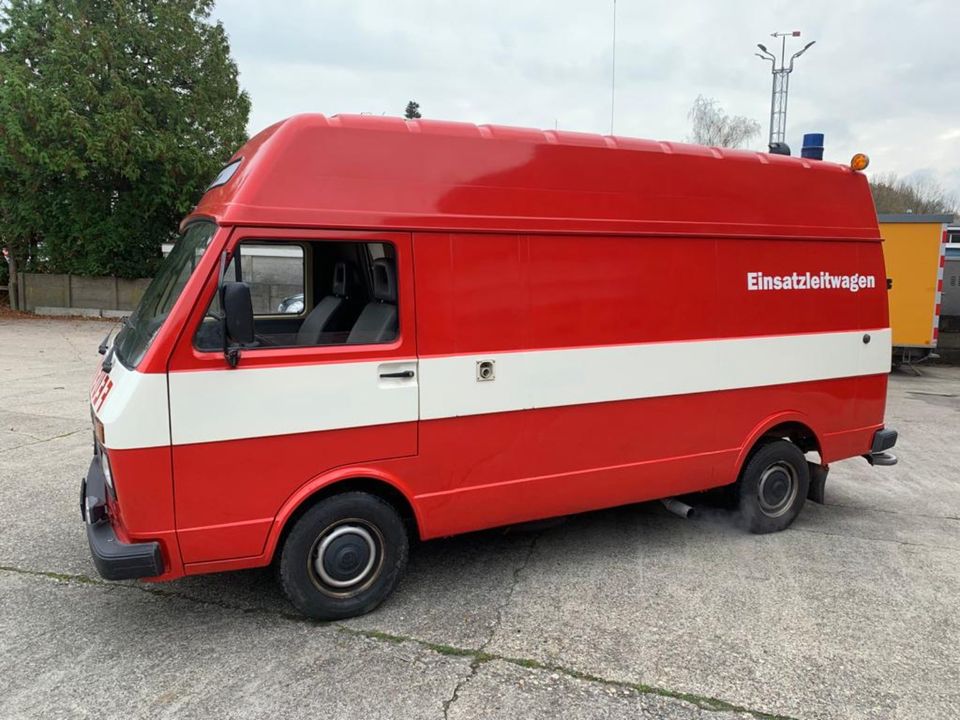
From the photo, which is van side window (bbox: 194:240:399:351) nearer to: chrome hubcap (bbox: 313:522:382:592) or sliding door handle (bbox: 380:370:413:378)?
sliding door handle (bbox: 380:370:413:378)

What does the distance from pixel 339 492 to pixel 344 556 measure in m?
0.34

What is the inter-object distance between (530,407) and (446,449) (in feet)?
1.86

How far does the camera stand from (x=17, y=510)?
5223 millimetres

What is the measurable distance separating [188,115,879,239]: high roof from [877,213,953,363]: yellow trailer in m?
8.36

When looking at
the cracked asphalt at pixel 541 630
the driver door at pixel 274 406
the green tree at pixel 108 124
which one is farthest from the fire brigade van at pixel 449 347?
the green tree at pixel 108 124

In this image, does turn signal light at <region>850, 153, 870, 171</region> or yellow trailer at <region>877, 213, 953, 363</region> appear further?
yellow trailer at <region>877, 213, 953, 363</region>

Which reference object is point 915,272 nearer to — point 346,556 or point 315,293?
point 315,293

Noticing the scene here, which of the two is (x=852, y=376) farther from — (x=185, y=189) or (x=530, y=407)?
(x=185, y=189)

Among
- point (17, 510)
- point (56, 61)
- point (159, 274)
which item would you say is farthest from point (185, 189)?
point (159, 274)

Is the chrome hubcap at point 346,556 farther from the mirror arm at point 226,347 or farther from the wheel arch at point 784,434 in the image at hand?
the wheel arch at point 784,434

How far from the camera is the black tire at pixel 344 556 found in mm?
3574

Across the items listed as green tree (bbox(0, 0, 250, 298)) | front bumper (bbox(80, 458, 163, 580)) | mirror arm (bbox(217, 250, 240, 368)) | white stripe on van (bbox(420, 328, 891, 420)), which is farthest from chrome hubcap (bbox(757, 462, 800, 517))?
green tree (bbox(0, 0, 250, 298))

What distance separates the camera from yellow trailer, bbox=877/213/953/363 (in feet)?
38.7

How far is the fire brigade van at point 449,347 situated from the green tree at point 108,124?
14.4 meters
